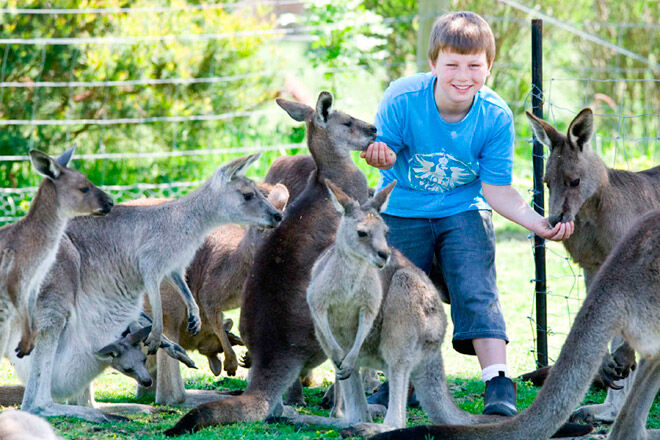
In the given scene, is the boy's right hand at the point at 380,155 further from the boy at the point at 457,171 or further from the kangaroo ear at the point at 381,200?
the kangaroo ear at the point at 381,200

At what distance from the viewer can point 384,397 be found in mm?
4840

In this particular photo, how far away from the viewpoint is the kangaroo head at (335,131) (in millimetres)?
5297

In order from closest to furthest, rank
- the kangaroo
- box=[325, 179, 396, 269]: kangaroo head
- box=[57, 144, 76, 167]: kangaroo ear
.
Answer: the kangaroo
box=[325, 179, 396, 269]: kangaroo head
box=[57, 144, 76, 167]: kangaroo ear

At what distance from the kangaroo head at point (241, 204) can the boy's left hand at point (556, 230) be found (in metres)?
1.19

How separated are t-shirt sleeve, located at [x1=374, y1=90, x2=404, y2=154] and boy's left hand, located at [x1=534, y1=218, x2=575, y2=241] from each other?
2.65 feet

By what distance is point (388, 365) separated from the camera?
420cm

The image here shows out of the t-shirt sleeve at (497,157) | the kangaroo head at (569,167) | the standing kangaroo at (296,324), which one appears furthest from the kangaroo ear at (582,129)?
the standing kangaroo at (296,324)

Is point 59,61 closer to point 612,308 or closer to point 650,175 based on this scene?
point 650,175

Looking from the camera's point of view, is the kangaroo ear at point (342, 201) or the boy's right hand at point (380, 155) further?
the boy's right hand at point (380, 155)

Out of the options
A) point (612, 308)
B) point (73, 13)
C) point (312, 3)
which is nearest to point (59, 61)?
point (73, 13)

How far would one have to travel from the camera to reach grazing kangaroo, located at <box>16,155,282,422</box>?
4434 mm

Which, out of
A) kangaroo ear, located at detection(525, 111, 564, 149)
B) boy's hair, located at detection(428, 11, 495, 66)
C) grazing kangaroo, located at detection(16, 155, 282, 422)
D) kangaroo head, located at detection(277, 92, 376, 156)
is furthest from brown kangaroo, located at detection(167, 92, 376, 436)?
kangaroo ear, located at detection(525, 111, 564, 149)

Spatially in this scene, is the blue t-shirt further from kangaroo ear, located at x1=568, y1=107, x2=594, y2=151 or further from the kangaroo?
the kangaroo

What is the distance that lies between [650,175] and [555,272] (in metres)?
2.35
